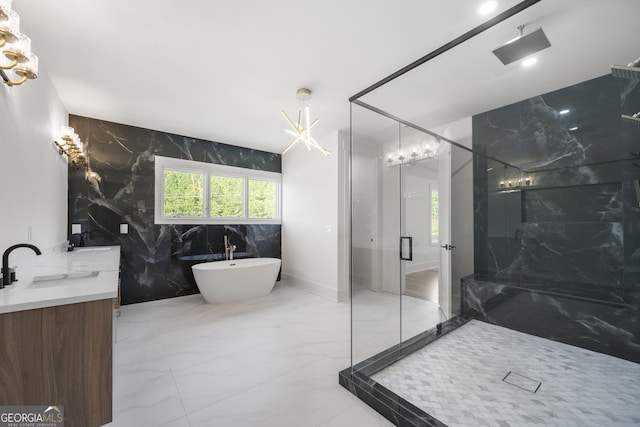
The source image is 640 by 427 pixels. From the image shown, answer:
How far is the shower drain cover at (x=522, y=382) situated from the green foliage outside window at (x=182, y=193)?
14.4ft

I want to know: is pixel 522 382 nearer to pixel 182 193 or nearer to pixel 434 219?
pixel 434 219

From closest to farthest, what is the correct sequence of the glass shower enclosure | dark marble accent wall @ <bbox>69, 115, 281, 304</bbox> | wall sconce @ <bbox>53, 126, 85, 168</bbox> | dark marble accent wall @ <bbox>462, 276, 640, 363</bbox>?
the glass shower enclosure, dark marble accent wall @ <bbox>462, 276, 640, 363</bbox>, wall sconce @ <bbox>53, 126, 85, 168</bbox>, dark marble accent wall @ <bbox>69, 115, 281, 304</bbox>

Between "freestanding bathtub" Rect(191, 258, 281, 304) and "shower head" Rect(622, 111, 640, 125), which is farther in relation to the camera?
"freestanding bathtub" Rect(191, 258, 281, 304)

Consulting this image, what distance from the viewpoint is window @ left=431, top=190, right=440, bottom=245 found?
2.84 meters

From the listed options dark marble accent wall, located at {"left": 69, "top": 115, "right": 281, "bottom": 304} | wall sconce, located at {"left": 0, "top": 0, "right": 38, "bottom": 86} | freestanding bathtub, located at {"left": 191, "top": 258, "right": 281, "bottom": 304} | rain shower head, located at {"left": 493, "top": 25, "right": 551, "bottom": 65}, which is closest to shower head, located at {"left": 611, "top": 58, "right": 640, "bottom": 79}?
rain shower head, located at {"left": 493, "top": 25, "right": 551, "bottom": 65}

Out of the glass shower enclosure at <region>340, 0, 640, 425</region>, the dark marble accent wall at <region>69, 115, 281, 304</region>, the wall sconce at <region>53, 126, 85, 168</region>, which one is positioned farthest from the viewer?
the dark marble accent wall at <region>69, 115, 281, 304</region>

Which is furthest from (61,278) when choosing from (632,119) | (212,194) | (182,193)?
(632,119)

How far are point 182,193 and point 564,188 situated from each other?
4.78 m

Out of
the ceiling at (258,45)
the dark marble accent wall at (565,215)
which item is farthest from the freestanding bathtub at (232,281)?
the dark marble accent wall at (565,215)

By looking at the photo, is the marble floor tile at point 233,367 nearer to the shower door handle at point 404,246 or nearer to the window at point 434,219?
the shower door handle at point 404,246

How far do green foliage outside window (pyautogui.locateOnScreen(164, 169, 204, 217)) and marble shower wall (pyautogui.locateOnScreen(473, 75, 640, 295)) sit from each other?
13.3 ft

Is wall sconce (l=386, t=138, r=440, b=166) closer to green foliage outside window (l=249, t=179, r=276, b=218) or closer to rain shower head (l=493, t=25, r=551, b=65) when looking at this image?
rain shower head (l=493, t=25, r=551, b=65)

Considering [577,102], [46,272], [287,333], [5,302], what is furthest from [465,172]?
[46,272]

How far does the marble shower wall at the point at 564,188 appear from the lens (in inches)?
79.9
